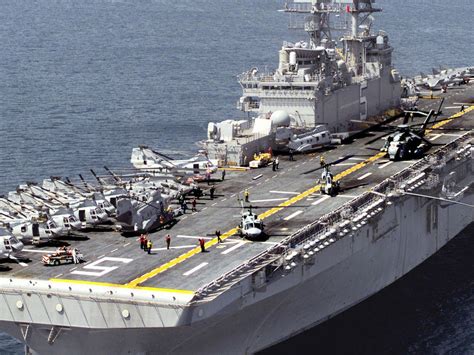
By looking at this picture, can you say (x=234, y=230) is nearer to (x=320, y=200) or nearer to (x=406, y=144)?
(x=320, y=200)

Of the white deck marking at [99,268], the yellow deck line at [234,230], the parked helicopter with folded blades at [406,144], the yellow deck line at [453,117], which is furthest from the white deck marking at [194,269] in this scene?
the yellow deck line at [453,117]

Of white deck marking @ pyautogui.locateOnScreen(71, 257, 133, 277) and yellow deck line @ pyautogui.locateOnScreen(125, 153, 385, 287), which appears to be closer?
yellow deck line @ pyautogui.locateOnScreen(125, 153, 385, 287)

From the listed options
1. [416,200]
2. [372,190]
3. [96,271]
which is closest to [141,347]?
[96,271]

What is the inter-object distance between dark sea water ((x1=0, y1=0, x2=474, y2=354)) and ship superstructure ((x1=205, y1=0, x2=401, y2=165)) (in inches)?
422

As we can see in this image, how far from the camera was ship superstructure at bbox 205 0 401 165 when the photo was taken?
5638 cm

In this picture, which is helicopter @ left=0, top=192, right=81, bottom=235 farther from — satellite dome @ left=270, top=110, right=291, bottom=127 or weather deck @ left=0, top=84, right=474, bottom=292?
satellite dome @ left=270, top=110, right=291, bottom=127

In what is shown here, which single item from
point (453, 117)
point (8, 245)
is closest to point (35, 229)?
point (8, 245)

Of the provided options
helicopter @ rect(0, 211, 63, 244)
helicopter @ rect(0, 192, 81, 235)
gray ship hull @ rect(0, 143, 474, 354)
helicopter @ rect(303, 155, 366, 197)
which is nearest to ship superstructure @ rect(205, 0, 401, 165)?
helicopter @ rect(303, 155, 366, 197)

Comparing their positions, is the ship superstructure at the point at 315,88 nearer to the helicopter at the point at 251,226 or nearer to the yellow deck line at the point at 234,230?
the yellow deck line at the point at 234,230

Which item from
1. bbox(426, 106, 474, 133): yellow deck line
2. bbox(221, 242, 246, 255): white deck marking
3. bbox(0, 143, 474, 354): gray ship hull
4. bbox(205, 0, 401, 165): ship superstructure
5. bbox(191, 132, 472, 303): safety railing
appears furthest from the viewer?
bbox(426, 106, 474, 133): yellow deck line

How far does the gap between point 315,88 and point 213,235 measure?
1797 cm

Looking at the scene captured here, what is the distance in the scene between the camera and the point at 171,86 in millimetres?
100688

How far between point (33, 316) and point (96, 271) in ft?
10.6

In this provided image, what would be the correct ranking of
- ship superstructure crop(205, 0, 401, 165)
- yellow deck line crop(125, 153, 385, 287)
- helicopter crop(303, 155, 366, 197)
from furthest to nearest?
ship superstructure crop(205, 0, 401, 165) < helicopter crop(303, 155, 366, 197) < yellow deck line crop(125, 153, 385, 287)
